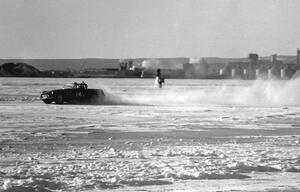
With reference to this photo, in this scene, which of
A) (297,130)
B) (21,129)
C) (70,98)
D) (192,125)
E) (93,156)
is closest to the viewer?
(93,156)

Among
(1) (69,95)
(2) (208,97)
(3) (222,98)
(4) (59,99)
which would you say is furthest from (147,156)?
(2) (208,97)

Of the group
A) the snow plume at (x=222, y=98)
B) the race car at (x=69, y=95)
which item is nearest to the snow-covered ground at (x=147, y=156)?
the race car at (x=69, y=95)

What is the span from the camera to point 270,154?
40.1ft

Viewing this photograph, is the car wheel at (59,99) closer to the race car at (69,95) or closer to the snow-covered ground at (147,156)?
the race car at (69,95)

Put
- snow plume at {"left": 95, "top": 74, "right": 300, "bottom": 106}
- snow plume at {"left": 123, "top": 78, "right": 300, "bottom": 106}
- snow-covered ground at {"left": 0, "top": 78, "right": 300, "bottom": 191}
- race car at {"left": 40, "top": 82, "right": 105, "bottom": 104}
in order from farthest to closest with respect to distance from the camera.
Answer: snow plume at {"left": 123, "top": 78, "right": 300, "bottom": 106}, snow plume at {"left": 95, "top": 74, "right": 300, "bottom": 106}, race car at {"left": 40, "top": 82, "right": 105, "bottom": 104}, snow-covered ground at {"left": 0, "top": 78, "right": 300, "bottom": 191}

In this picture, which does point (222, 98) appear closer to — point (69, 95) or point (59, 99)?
point (69, 95)

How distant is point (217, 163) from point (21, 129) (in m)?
7.94

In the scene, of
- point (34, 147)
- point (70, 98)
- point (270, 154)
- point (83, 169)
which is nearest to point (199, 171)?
point (83, 169)

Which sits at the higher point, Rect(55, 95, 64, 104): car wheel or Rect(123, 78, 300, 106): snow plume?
Rect(55, 95, 64, 104): car wheel

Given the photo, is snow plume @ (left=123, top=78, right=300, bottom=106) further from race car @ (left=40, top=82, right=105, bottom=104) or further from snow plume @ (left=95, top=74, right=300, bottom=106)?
race car @ (left=40, top=82, right=105, bottom=104)

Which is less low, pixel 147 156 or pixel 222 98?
pixel 147 156

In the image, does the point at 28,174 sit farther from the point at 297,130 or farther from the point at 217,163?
the point at 297,130

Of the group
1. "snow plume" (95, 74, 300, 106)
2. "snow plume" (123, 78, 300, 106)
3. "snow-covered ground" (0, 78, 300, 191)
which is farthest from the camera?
"snow plume" (123, 78, 300, 106)

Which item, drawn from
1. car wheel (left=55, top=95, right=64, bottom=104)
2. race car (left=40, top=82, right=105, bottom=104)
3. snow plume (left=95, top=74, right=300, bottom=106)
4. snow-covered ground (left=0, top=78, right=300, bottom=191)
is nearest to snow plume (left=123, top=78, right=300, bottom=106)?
snow plume (left=95, top=74, right=300, bottom=106)
